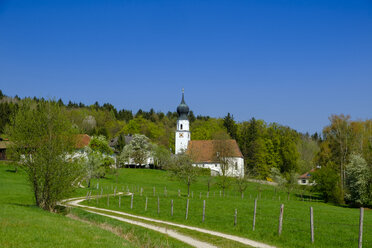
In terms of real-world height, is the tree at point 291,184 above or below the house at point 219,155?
below

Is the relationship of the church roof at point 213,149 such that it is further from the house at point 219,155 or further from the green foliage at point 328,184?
the green foliage at point 328,184

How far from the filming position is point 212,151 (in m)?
85.9

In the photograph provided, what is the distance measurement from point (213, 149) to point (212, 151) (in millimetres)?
1143

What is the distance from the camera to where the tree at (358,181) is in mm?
52250

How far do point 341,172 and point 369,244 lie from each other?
153ft

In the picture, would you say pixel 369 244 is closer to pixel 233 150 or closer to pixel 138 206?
pixel 138 206

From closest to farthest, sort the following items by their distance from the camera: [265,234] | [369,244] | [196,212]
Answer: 1. [369,244]
2. [265,234]
3. [196,212]

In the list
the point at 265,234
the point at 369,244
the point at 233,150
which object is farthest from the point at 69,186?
the point at 233,150

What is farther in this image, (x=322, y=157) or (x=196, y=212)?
(x=322, y=157)

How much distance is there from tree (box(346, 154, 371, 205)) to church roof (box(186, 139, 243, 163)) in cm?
2930

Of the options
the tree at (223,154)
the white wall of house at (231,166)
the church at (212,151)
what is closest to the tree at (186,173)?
the church at (212,151)

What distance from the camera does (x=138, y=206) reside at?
108 ft

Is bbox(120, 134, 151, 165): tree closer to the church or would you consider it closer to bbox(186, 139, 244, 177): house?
the church

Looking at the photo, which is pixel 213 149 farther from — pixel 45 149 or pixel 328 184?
pixel 45 149
